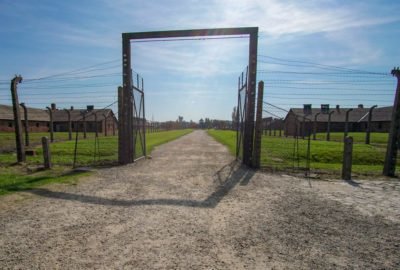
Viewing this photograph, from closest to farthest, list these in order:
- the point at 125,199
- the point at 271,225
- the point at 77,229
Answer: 1. the point at 77,229
2. the point at 271,225
3. the point at 125,199

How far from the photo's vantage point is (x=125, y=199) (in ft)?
18.3

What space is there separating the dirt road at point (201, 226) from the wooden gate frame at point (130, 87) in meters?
3.29

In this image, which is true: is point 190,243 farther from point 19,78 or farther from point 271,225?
point 19,78

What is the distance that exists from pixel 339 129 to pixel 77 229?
54646 mm

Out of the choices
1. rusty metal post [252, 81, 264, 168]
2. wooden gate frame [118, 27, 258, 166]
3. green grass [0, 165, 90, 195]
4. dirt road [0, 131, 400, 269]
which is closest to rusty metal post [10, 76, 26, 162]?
green grass [0, 165, 90, 195]

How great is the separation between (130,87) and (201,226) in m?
7.81

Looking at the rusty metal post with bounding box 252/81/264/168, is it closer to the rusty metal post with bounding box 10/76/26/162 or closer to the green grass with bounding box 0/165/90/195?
the green grass with bounding box 0/165/90/195

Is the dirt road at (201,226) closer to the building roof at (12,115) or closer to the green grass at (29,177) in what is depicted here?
the green grass at (29,177)

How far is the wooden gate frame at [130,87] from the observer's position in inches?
386

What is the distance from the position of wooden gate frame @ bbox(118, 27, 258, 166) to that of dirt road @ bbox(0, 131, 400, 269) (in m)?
3.29

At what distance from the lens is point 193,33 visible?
10.1 meters

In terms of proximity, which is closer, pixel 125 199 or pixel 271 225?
pixel 271 225

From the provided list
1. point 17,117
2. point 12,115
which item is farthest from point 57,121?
point 17,117

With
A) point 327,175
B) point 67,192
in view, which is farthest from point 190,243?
point 327,175
